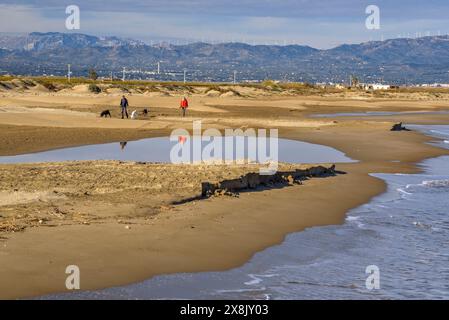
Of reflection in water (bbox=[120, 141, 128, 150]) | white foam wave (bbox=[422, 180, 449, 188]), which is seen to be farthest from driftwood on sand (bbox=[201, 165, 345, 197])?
reflection in water (bbox=[120, 141, 128, 150])

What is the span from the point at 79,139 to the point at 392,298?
21916 mm

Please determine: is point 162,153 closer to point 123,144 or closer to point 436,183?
point 123,144

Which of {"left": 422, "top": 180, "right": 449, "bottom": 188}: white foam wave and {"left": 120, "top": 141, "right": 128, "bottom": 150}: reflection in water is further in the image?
{"left": 120, "top": 141, "right": 128, "bottom": 150}: reflection in water

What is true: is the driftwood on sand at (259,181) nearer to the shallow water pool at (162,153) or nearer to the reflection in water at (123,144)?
the shallow water pool at (162,153)

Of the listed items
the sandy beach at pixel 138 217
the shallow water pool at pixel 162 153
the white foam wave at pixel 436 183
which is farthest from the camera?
the shallow water pool at pixel 162 153

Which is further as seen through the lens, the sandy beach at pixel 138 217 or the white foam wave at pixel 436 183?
the white foam wave at pixel 436 183

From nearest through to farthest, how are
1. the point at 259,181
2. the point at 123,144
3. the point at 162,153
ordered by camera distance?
the point at 259,181 < the point at 162,153 < the point at 123,144

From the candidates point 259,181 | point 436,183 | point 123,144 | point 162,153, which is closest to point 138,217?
point 259,181

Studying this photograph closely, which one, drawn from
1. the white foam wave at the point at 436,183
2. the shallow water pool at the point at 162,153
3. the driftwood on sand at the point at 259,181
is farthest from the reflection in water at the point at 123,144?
the white foam wave at the point at 436,183

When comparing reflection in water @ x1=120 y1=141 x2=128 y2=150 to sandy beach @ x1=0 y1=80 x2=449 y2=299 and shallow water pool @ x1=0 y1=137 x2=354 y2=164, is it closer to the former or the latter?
shallow water pool @ x1=0 y1=137 x2=354 y2=164

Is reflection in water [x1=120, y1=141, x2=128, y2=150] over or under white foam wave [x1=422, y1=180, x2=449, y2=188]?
over

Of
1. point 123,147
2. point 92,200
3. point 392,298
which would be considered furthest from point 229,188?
point 123,147

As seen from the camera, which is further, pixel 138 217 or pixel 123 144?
pixel 123 144

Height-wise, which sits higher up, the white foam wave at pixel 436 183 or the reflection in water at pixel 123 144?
the reflection in water at pixel 123 144
